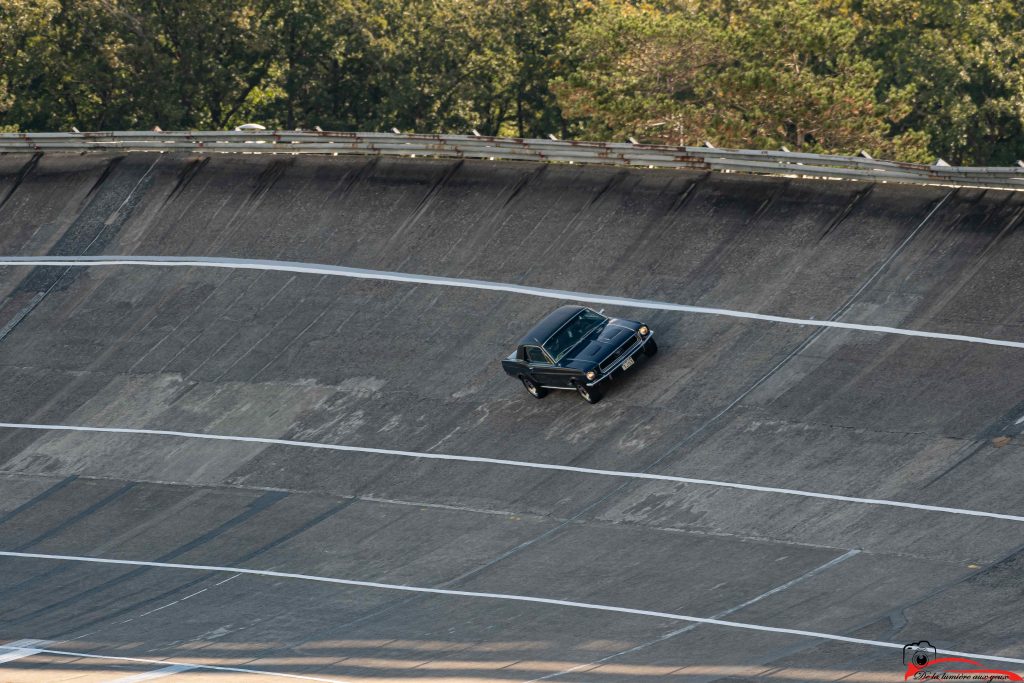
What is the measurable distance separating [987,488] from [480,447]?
10.6 meters

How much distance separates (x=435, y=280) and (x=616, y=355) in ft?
27.8

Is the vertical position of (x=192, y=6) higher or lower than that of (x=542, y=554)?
higher

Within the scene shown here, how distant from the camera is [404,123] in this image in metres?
60.5

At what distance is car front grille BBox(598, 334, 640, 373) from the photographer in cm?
2961

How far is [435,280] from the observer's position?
1454 inches

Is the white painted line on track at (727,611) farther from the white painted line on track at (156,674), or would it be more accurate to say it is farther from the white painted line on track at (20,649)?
the white painted line on track at (20,649)

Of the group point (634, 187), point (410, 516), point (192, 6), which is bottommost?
point (410, 516)

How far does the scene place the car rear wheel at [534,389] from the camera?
3056 cm

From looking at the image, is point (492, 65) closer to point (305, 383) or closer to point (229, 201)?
A: point (229, 201)

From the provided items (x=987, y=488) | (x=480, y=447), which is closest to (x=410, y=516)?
(x=480, y=447)

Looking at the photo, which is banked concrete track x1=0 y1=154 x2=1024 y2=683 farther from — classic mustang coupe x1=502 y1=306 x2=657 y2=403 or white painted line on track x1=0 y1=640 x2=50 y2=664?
classic mustang coupe x1=502 y1=306 x2=657 y2=403

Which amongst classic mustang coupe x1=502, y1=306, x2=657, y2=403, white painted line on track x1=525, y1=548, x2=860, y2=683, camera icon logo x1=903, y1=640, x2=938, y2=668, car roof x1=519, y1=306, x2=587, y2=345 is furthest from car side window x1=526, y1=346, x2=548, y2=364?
camera icon logo x1=903, y1=640, x2=938, y2=668

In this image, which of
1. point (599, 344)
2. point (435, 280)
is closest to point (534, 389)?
point (599, 344)

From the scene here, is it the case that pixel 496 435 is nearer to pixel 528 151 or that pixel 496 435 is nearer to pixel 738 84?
pixel 528 151
